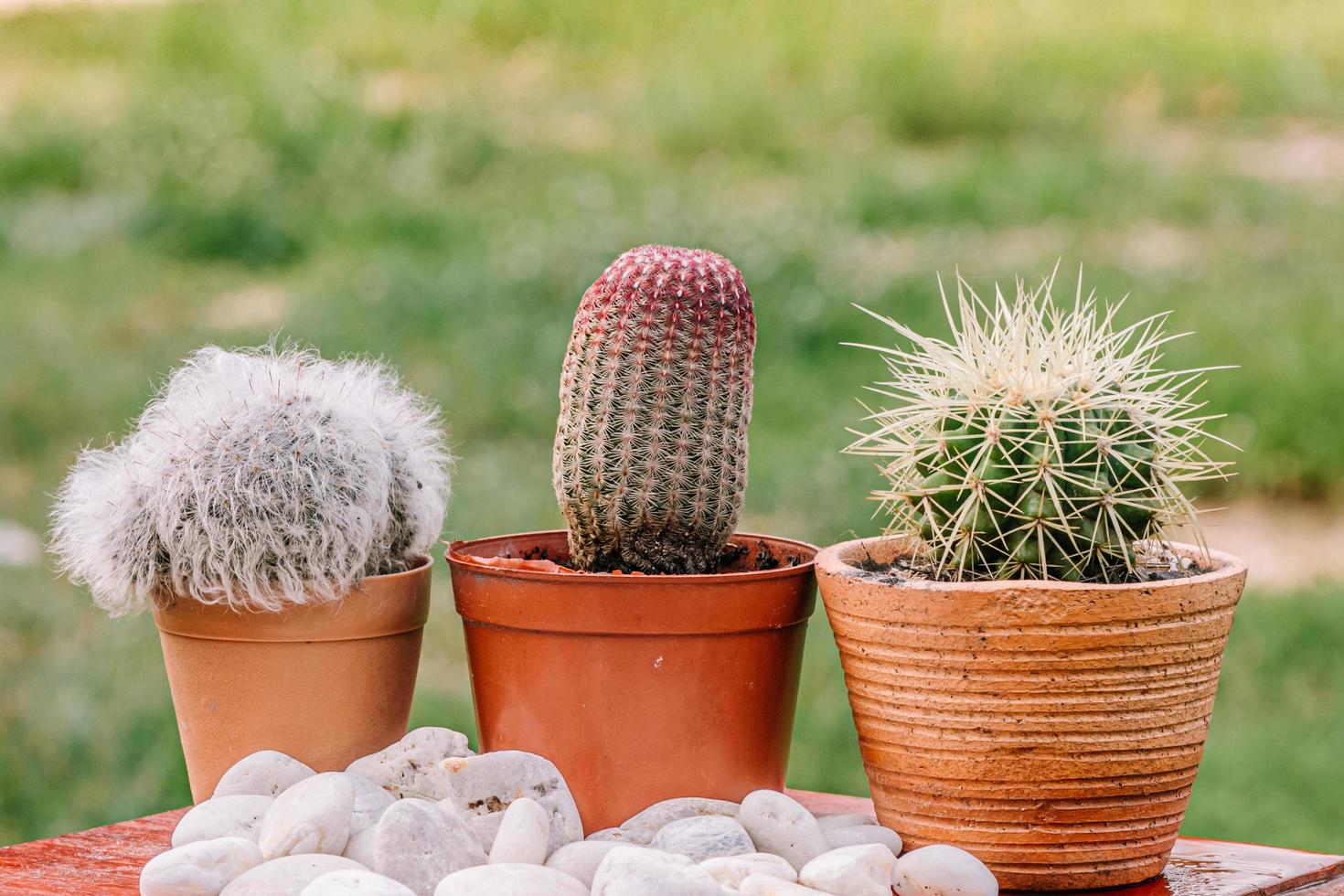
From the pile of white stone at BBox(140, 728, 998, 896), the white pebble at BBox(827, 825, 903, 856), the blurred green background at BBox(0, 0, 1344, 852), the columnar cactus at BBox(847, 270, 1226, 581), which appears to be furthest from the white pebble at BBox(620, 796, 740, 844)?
the blurred green background at BBox(0, 0, 1344, 852)

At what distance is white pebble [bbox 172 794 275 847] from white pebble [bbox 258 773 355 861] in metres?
0.03

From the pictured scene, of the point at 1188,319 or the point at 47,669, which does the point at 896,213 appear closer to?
the point at 1188,319

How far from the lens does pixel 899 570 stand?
4.91ft

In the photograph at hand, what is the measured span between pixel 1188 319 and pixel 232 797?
12.3 feet

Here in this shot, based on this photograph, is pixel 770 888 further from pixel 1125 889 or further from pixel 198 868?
pixel 198 868

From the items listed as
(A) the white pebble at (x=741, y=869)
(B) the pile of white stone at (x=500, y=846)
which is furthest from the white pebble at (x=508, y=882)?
(A) the white pebble at (x=741, y=869)

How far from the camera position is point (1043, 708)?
1.36 m

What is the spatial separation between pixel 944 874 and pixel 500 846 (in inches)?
15.4

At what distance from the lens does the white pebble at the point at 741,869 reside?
1.34 m

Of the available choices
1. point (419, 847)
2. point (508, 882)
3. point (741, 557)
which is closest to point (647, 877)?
point (508, 882)

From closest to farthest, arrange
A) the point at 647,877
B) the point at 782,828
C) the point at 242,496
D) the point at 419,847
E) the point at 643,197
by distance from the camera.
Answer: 1. the point at 647,877
2. the point at 419,847
3. the point at 782,828
4. the point at 242,496
5. the point at 643,197

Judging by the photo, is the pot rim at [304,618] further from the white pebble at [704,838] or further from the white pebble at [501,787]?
the white pebble at [704,838]

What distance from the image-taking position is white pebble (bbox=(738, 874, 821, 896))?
1276mm

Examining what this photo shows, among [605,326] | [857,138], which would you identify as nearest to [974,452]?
[605,326]
